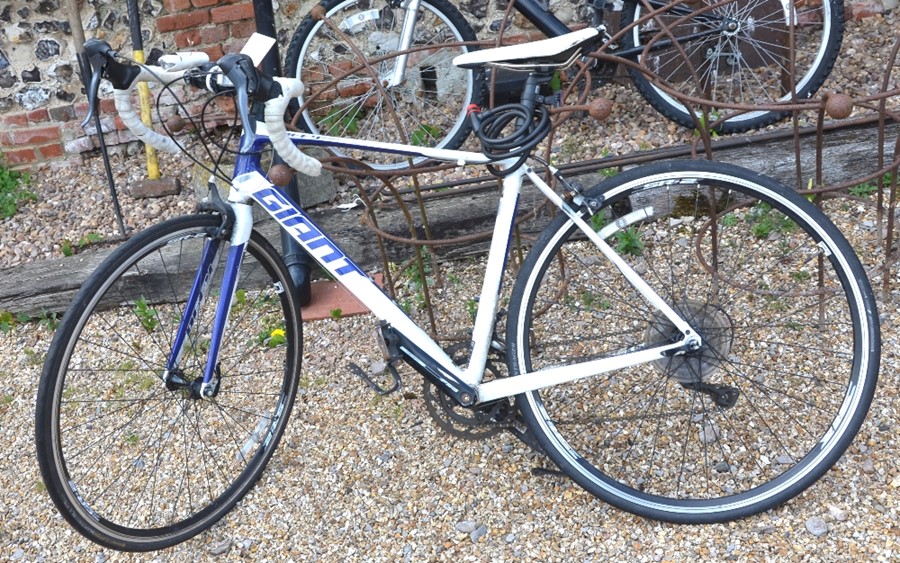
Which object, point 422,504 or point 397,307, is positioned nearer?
point 397,307

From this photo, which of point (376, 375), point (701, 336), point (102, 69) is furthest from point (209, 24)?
point (701, 336)

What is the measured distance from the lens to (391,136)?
15.1 feet

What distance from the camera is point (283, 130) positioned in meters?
1.98

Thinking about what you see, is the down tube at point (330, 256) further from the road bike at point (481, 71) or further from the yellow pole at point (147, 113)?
the yellow pole at point (147, 113)

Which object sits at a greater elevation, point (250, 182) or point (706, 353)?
point (250, 182)

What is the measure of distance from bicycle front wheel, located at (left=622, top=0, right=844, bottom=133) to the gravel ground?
1.09 m

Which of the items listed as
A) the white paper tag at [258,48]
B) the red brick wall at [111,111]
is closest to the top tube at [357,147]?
the white paper tag at [258,48]

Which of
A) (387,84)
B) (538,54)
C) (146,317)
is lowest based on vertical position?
(146,317)

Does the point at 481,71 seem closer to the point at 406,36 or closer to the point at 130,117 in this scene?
the point at 406,36

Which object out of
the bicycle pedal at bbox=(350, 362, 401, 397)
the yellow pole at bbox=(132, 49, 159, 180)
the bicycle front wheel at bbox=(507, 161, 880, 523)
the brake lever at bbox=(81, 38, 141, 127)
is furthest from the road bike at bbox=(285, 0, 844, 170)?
the brake lever at bbox=(81, 38, 141, 127)

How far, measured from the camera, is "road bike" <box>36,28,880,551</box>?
227 cm

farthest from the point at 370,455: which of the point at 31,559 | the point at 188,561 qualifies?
the point at 31,559

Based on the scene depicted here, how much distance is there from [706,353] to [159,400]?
211cm

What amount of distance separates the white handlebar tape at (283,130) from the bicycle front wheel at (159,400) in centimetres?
41
